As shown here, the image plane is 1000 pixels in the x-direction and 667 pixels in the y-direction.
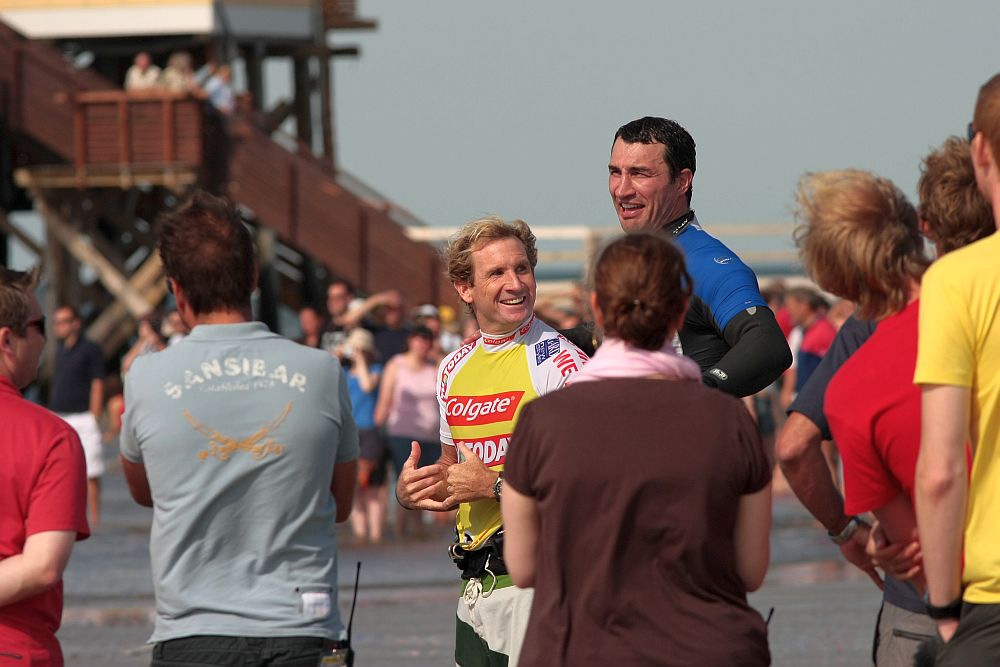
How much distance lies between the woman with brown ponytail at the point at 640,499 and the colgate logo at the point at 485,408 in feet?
3.87

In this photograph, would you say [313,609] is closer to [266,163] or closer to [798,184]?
[798,184]

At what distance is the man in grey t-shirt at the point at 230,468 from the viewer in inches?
164

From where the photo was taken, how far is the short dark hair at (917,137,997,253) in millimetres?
3777

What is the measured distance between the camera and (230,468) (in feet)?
13.7

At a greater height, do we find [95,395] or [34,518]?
[34,518]

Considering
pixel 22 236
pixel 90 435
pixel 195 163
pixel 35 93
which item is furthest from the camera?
pixel 22 236

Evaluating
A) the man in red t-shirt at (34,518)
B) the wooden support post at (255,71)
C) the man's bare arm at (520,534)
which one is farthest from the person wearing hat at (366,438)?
the wooden support post at (255,71)

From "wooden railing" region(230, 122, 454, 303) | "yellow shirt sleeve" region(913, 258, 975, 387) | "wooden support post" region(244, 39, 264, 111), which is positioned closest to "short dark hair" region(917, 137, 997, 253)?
"yellow shirt sleeve" region(913, 258, 975, 387)

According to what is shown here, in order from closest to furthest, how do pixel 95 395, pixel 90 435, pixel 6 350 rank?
pixel 6 350, pixel 90 435, pixel 95 395

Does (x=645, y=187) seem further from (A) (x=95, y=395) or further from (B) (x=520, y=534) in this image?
(A) (x=95, y=395)

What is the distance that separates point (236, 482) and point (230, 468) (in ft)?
0.12

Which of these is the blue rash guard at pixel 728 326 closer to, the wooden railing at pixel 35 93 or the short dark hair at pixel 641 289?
the short dark hair at pixel 641 289

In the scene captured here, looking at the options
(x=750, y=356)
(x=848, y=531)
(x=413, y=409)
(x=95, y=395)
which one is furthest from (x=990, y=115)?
(x=95, y=395)

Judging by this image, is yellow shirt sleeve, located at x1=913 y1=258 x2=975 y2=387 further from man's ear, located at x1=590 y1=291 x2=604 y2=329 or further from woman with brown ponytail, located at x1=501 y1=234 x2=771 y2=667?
man's ear, located at x1=590 y1=291 x2=604 y2=329
